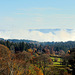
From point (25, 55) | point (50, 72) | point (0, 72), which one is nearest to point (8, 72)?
point (0, 72)

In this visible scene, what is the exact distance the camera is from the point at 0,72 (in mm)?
22719

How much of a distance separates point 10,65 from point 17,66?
1357mm

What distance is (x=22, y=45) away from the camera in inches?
3848

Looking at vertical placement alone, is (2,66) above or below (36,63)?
above

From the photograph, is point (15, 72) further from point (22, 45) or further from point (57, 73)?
point (22, 45)

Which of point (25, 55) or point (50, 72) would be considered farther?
point (25, 55)

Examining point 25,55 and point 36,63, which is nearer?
point 36,63

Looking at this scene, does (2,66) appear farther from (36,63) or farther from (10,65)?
(36,63)

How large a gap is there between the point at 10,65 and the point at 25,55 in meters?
33.6

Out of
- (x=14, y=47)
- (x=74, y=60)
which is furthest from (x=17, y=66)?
(x=14, y=47)

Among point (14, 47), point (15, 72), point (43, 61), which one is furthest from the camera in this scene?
point (14, 47)

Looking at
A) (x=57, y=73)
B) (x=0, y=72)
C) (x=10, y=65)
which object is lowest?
(x=57, y=73)

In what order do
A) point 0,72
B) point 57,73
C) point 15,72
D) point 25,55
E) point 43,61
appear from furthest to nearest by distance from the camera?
point 25,55 → point 43,61 → point 57,73 → point 0,72 → point 15,72

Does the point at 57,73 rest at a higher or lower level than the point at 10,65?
lower
